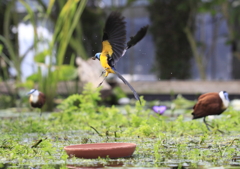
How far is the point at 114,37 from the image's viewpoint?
258 cm

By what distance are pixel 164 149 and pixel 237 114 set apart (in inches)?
63.4

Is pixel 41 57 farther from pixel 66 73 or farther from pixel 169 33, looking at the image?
pixel 169 33

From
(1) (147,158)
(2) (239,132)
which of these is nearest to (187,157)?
A: (1) (147,158)

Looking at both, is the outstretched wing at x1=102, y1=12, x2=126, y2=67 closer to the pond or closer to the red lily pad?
the pond

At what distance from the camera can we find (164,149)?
2.40m

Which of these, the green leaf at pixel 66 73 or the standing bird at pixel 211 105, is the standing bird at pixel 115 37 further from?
the green leaf at pixel 66 73

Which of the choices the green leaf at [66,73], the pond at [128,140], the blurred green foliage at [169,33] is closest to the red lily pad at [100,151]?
the pond at [128,140]

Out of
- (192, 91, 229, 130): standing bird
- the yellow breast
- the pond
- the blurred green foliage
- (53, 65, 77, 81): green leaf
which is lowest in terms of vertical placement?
the pond

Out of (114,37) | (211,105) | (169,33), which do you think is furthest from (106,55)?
(169,33)

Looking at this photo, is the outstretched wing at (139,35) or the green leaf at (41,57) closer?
the outstretched wing at (139,35)

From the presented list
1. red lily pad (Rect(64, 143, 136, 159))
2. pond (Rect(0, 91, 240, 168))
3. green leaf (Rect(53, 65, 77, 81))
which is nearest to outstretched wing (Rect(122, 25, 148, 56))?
pond (Rect(0, 91, 240, 168))

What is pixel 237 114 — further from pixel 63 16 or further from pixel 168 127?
pixel 63 16

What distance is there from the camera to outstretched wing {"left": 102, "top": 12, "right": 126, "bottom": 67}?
2559 mm

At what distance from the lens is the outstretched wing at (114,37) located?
8.39ft
